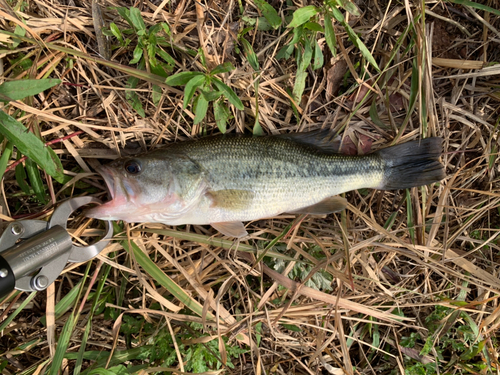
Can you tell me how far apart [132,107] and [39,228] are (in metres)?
1.20

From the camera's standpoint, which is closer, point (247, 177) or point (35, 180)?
point (35, 180)

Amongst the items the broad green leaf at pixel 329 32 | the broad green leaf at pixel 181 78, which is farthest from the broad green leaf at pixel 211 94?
the broad green leaf at pixel 329 32

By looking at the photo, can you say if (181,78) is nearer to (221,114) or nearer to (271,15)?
(221,114)

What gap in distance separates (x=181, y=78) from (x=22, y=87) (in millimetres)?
1121

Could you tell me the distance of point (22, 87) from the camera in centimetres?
233

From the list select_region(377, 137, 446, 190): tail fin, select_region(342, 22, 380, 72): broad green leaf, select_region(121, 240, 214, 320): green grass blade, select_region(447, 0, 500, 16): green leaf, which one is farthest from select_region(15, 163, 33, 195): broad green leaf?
select_region(447, 0, 500, 16): green leaf

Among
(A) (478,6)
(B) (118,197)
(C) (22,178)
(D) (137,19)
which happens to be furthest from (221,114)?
(A) (478,6)

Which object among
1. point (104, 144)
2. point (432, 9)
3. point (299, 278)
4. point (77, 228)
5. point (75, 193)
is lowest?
point (299, 278)

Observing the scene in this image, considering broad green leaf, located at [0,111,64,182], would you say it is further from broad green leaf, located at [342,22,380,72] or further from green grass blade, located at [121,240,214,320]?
broad green leaf, located at [342,22,380,72]

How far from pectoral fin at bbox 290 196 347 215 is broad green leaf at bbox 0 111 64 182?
201cm

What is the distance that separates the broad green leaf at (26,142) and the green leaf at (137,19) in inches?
45.2

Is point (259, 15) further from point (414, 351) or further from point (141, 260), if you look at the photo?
point (414, 351)

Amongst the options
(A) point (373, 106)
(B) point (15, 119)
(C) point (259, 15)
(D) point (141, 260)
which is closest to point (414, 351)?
(A) point (373, 106)

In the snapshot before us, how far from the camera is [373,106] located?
10.2ft
